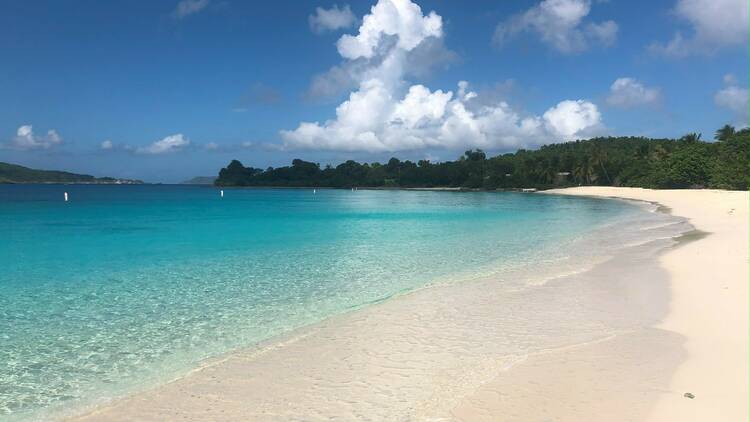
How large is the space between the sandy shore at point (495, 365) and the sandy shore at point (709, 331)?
27 millimetres

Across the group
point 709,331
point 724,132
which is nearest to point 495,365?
point 709,331

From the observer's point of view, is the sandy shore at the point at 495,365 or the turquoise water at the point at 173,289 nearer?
the sandy shore at the point at 495,365

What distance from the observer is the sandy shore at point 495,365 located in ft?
18.3

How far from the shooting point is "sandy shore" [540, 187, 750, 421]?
537 centimetres

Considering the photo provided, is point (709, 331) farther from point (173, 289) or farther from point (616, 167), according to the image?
point (616, 167)

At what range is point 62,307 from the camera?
10891mm

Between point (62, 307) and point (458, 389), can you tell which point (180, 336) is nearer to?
point (62, 307)

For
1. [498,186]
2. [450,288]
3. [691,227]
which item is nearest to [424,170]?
[498,186]

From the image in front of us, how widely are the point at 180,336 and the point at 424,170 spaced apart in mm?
184739

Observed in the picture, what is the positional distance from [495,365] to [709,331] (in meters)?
4.08

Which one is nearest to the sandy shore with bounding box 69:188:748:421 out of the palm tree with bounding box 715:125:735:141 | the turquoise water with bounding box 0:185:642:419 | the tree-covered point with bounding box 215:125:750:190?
the turquoise water with bounding box 0:185:642:419

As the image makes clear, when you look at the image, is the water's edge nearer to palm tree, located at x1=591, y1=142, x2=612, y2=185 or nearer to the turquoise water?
the turquoise water

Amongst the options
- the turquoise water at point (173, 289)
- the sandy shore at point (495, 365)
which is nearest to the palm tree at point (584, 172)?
the turquoise water at point (173, 289)

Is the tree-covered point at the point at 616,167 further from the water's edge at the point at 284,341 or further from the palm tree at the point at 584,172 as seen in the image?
the water's edge at the point at 284,341
